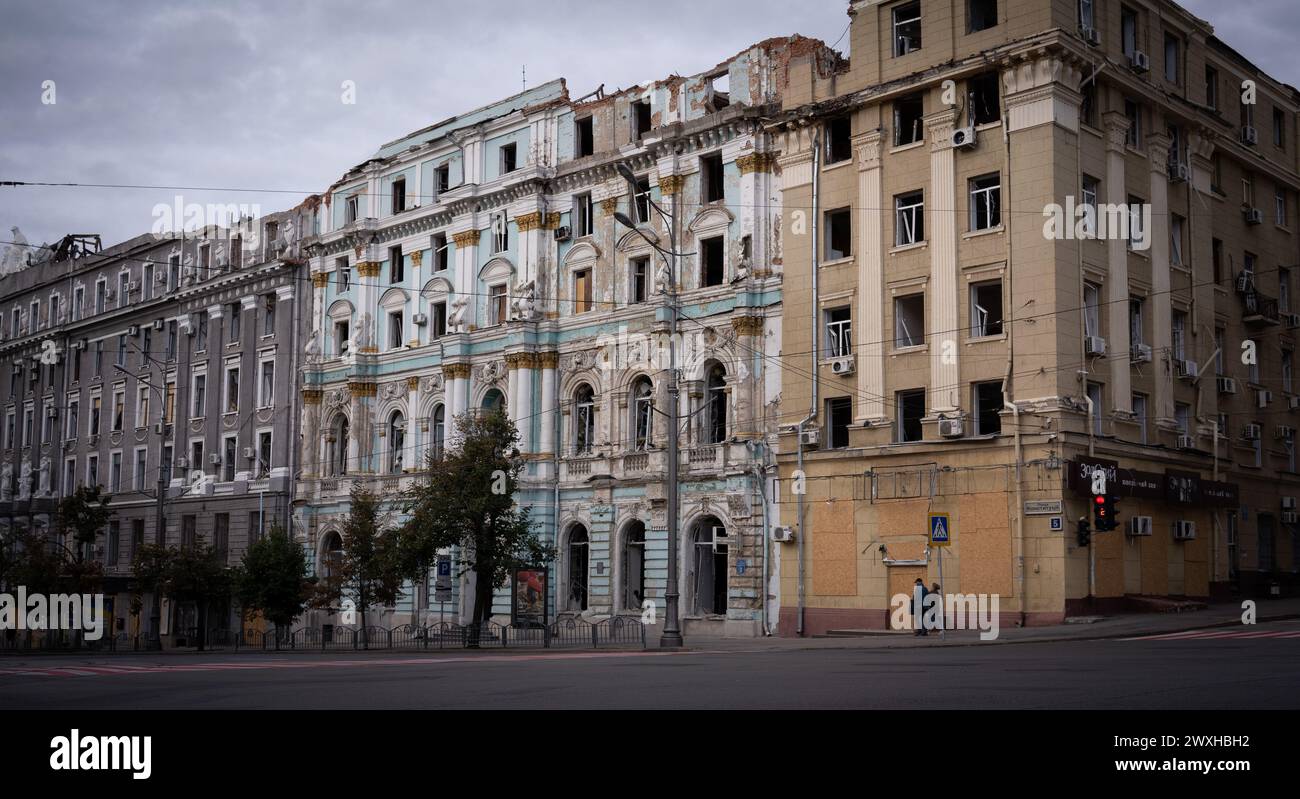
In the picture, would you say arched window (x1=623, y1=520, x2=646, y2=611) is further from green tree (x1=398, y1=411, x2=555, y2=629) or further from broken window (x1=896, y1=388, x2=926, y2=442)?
broken window (x1=896, y1=388, x2=926, y2=442)

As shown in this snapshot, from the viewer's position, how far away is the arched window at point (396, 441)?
2141 inches

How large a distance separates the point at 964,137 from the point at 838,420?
29.5ft

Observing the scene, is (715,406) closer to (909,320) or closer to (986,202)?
Result: (909,320)

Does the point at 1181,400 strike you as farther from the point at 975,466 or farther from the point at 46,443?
the point at 46,443

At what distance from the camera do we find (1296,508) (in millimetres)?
45344

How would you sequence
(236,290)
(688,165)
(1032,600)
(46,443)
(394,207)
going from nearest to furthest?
(1032,600)
(688,165)
(394,207)
(236,290)
(46,443)

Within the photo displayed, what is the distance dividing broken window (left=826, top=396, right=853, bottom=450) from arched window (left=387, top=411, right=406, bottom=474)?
797 inches

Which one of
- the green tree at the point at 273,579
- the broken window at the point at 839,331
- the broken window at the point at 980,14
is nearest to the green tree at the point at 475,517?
the green tree at the point at 273,579

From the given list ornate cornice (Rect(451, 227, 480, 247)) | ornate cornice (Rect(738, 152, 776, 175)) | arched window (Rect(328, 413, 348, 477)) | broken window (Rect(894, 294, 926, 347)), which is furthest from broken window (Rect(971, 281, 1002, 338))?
arched window (Rect(328, 413, 348, 477))

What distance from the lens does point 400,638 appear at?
161ft

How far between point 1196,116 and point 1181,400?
8.76 m

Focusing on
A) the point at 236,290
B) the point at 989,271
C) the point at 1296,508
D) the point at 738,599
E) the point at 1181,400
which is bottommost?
the point at 738,599

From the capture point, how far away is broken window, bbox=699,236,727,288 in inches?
1752
